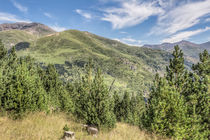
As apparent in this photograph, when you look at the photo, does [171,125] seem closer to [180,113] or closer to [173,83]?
[180,113]

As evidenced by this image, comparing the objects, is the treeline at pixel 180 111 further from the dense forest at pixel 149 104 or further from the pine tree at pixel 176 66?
the pine tree at pixel 176 66

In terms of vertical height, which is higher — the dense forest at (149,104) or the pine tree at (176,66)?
the pine tree at (176,66)

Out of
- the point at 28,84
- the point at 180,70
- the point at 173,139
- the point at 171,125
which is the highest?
the point at 180,70

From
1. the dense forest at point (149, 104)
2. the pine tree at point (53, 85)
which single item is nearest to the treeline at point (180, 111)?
the dense forest at point (149, 104)

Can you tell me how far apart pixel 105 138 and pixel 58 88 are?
119 ft

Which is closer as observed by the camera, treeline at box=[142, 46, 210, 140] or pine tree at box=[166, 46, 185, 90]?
treeline at box=[142, 46, 210, 140]

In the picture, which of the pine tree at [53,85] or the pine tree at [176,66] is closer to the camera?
the pine tree at [176,66]

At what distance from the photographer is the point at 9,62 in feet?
132

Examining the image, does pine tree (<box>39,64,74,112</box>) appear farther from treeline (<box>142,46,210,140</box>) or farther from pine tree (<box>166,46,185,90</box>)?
treeline (<box>142,46,210,140</box>)

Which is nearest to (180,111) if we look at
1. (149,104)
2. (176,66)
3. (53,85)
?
(149,104)

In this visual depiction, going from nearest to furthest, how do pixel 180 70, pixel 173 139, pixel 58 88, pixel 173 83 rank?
pixel 173 139
pixel 173 83
pixel 180 70
pixel 58 88

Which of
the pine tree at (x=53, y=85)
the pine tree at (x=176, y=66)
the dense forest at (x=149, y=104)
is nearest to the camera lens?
the dense forest at (x=149, y=104)

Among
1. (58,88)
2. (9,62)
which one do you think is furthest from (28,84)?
(9,62)

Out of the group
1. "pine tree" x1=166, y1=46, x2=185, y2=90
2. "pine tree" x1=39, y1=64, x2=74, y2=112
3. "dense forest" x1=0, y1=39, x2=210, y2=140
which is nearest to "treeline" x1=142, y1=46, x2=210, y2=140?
"dense forest" x1=0, y1=39, x2=210, y2=140
